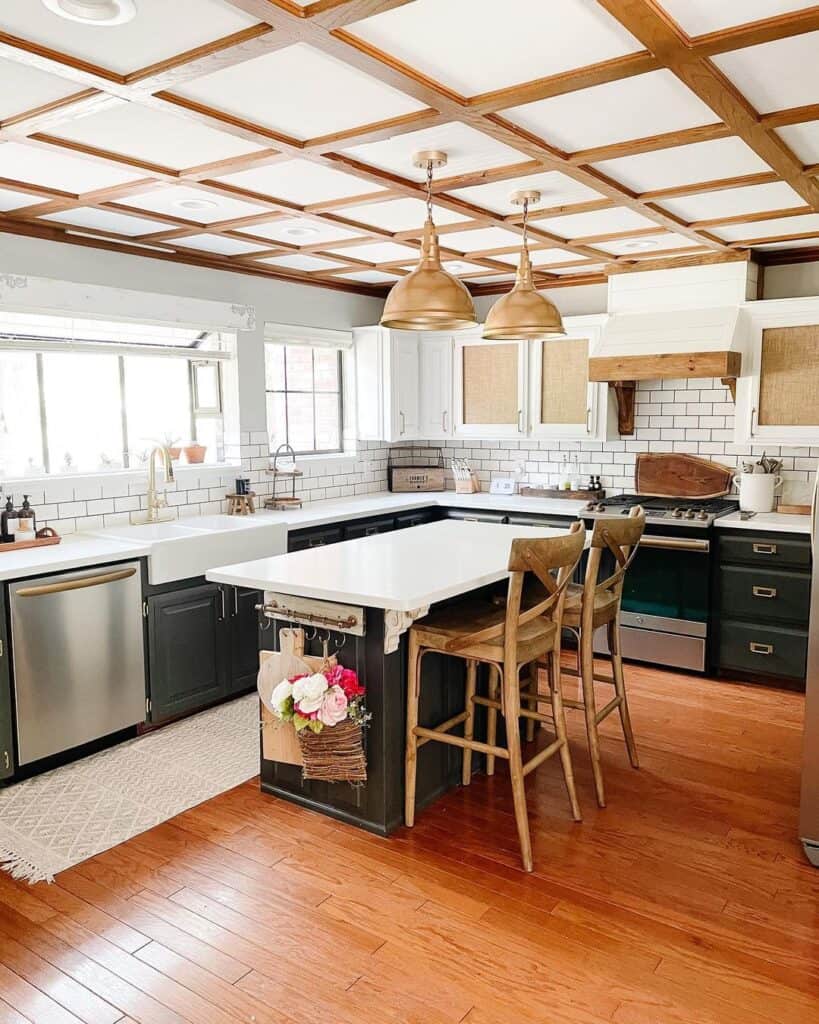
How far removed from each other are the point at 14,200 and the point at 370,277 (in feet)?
8.76

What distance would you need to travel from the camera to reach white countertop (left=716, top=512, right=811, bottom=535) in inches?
179

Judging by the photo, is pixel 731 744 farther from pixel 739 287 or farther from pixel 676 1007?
pixel 739 287

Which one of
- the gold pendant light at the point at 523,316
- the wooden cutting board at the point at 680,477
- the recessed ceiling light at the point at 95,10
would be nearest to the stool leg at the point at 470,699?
the gold pendant light at the point at 523,316

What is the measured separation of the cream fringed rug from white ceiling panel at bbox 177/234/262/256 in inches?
101

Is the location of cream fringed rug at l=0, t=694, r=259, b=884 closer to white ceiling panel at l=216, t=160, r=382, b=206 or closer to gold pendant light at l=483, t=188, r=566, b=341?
gold pendant light at l=483, t=188, r=566, b=341

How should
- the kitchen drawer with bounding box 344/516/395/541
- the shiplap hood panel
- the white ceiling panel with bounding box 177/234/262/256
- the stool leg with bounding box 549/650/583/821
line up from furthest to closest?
the kitchen drawer with bounding box 344/516/395/541 < the shiplap hood panel < the white ceiling panel with bounding box 177/234/262/256 < the stool leg with bounding box 549/650/583/821

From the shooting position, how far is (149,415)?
16.2 ft

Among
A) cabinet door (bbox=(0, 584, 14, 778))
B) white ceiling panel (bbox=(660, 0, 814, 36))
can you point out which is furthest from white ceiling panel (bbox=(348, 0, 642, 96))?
cabinet door (bbox=(0, 584, 14, 778))

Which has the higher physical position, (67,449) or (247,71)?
(247,71)

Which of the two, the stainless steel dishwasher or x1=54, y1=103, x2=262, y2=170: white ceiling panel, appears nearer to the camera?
x1=54, y1=103, x2=262, y2=170: white ceiling panel

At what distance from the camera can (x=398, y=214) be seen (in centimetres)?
400

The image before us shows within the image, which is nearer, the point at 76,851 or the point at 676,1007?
the point at 676,1007

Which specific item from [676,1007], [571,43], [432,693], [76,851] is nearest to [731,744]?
[432,693]

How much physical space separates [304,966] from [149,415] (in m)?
3.41
